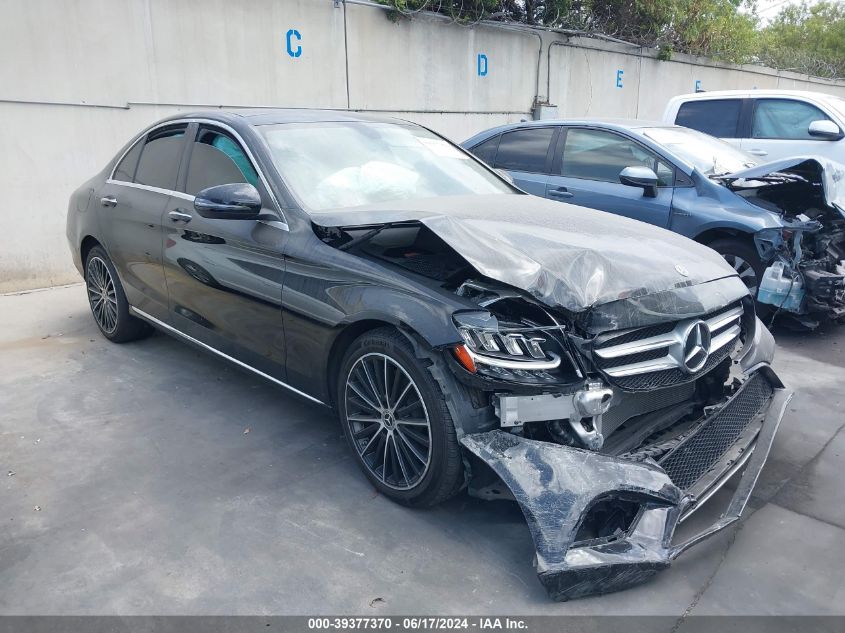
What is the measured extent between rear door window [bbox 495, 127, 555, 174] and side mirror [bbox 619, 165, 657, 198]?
1049 millimetres

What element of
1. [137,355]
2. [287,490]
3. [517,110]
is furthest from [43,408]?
[517,110]

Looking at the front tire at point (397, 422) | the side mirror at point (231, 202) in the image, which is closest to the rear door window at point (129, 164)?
the side mirror at point (231, 202)

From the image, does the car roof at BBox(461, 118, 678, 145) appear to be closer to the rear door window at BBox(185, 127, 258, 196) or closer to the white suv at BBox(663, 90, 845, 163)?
the white suv at BBox(663, 90, 845, 163)

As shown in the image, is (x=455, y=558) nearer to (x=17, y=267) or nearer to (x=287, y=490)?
(x=287, y=490)

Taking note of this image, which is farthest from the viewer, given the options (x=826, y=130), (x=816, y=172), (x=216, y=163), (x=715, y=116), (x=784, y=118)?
(x=715, y=116)

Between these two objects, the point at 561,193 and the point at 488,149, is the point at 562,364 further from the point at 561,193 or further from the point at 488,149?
the point at 488,149

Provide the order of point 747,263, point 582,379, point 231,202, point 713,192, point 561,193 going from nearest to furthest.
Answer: point 582,379, point 231,202, point 747,263, point 713,192, point 561,193

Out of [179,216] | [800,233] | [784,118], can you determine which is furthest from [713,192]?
[179,216]

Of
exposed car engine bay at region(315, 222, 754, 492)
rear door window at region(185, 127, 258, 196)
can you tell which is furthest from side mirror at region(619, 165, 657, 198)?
rear door window at region(185, 127, 258, 196)

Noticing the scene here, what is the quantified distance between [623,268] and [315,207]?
1.55m

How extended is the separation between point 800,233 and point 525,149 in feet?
8.62

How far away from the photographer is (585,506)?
2.54 metres

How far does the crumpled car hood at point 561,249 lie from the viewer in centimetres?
283

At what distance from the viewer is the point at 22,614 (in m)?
2.57
